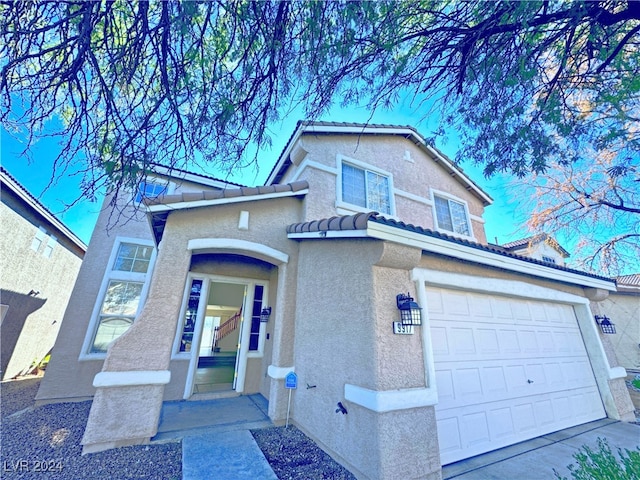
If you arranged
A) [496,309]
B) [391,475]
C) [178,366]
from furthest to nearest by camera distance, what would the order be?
[178,366], [496,309], [391,475]

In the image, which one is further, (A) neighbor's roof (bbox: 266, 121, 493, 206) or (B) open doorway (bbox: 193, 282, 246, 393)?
(B) open doorway (bbox: 193, 282, 246, 393)

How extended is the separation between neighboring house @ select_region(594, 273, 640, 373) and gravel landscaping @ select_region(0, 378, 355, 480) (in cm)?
1520

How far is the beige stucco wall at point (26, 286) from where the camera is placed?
9312 millimetres

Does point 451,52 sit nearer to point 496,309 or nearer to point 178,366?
point 496,309

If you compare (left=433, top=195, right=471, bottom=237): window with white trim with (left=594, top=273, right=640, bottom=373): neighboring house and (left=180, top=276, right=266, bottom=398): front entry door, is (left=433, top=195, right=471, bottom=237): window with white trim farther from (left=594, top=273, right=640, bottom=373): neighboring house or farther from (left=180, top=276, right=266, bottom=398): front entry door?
(left=594, top=273, right=640, bottom=373): neighboring house

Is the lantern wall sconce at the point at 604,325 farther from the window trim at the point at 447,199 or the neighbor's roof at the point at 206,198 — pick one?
the neighbor's roof at the point at 206,198

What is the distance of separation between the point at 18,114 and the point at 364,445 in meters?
6.43

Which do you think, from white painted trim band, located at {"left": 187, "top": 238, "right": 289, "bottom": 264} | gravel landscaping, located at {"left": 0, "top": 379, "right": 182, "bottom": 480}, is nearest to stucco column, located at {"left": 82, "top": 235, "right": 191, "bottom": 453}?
gravel landscaping, located at {"left": 0, "top": 379, "right": 182, "bottom": 480}

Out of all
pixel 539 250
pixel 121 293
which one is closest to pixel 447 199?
pixel 539 250

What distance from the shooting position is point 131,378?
14.8ft

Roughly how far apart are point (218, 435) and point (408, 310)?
433 cm

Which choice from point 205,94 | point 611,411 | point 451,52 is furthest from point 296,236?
point 611,411

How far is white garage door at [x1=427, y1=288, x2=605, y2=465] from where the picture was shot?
471 centimetres

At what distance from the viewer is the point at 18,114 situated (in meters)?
3.18
